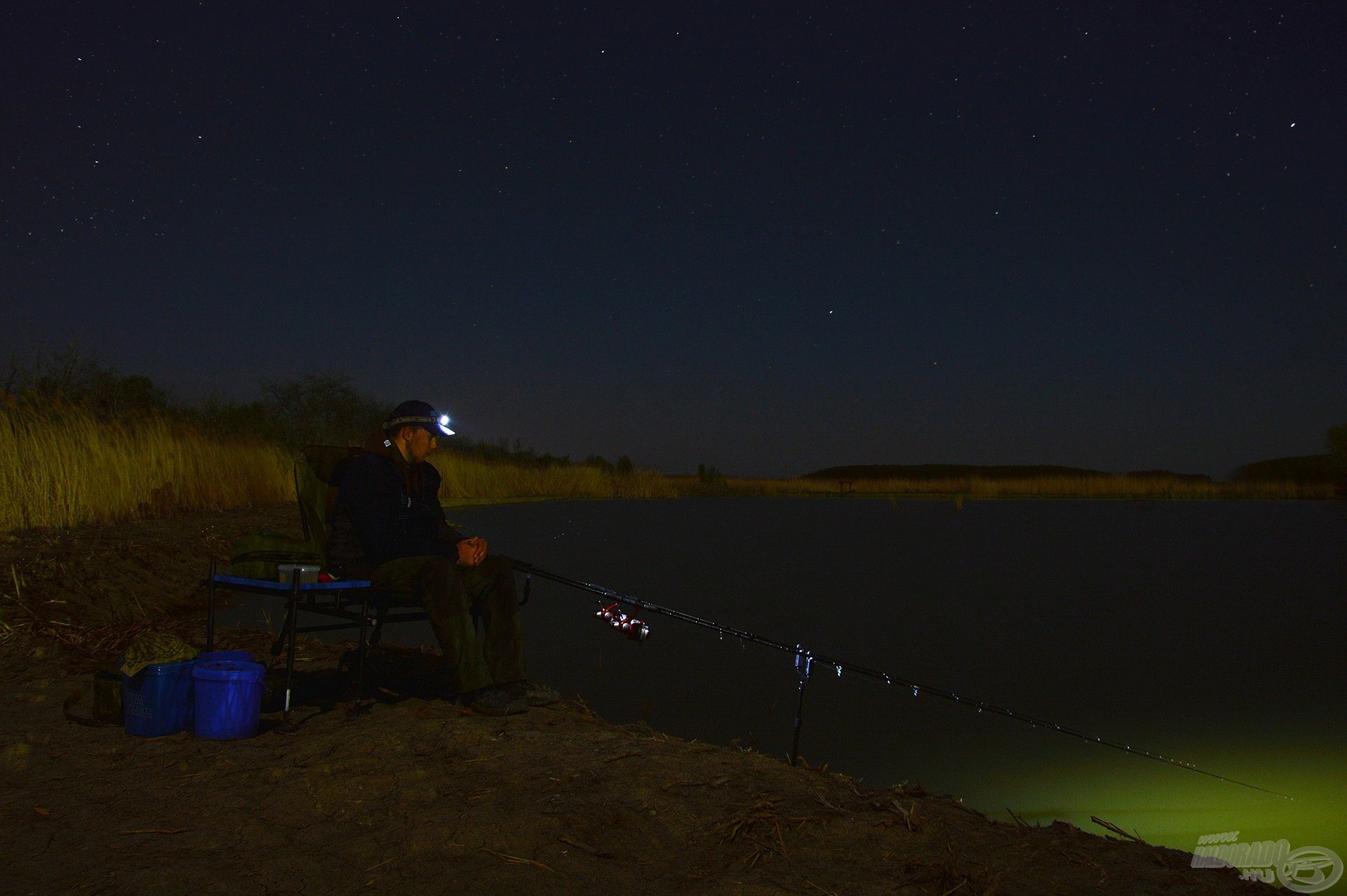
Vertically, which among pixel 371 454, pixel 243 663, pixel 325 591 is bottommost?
pixel 243 663

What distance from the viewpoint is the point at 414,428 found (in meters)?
4.80

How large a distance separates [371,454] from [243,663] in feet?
3.96

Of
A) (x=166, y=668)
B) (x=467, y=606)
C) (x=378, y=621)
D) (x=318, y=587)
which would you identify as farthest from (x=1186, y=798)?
(x=166, y=668)

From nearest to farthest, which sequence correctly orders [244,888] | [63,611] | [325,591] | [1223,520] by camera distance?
[244,888] < [325,591] < [63,611] < [1223,520]

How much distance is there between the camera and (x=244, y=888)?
2.36 meters

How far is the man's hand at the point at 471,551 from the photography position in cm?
427

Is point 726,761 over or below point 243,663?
below

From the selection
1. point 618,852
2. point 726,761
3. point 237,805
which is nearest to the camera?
point 618,852

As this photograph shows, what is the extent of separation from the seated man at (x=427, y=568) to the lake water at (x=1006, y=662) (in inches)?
68.0

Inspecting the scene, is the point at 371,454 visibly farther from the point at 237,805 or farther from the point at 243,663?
the point at 237,805

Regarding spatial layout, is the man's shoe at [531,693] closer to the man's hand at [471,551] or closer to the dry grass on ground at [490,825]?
the dry grass on ground at [490,825]

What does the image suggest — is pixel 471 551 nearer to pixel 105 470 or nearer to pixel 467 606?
pixel 467 606

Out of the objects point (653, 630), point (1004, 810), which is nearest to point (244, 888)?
point (1004, 810)

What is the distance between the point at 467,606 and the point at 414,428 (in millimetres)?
1128
